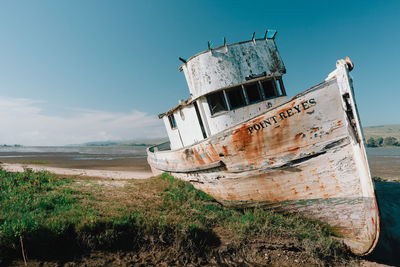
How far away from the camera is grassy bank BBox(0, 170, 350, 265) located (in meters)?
2.86

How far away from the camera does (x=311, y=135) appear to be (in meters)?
3.66

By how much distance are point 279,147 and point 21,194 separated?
20.6 feet

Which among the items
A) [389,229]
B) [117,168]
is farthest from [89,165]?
[389,229]

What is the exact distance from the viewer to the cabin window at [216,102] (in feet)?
18.1

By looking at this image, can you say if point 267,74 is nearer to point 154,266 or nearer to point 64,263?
point 154,266

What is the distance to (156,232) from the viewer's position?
341cm

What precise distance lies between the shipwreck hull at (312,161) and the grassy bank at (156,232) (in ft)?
1.42

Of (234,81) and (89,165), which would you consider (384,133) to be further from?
(89,165)

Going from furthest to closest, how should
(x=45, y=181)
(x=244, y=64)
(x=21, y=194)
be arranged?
(x=45, y=181)
(x=244, y=64)
(x=21, y=194)

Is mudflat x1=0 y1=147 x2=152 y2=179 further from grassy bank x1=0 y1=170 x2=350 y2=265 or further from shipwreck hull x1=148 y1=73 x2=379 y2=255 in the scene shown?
shipwreck hull x1=148 y1=73 x2=379 y2=255

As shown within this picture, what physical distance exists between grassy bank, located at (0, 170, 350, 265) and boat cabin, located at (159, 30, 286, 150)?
239 cm

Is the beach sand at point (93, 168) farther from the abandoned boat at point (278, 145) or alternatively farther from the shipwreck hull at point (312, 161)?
the shipwreck hull at point (312, 161)

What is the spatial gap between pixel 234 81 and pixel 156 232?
4136mm

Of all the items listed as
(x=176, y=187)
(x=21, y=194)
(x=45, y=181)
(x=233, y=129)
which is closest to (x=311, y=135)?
(x=233, y=129)
